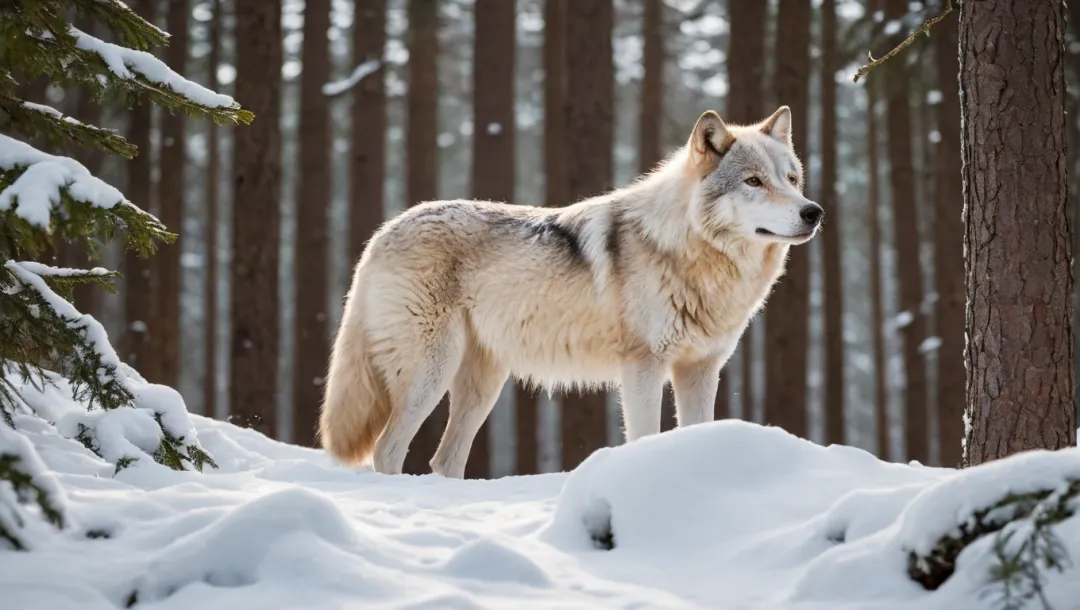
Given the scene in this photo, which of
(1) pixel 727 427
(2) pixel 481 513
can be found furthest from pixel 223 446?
(1) pixel 727 427

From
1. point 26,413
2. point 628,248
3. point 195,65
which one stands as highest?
point 195,65

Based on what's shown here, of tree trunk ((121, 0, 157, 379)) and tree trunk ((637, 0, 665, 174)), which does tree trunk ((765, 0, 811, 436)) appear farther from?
tree trunk ((121, 0, 157, 379))

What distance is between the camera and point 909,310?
37.2 feet

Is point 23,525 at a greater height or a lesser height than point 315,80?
lesser

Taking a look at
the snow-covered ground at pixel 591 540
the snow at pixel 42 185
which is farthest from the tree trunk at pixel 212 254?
the snow-covered ground at pixel 591 540

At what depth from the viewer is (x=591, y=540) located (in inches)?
125

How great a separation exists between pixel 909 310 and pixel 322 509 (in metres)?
9.80

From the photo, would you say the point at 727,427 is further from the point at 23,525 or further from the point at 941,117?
the point at 941,117

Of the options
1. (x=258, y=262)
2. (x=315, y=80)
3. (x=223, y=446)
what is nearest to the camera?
(x=223, y=446)

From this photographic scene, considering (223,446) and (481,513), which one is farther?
(223,446)

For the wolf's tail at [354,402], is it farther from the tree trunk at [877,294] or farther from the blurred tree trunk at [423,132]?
the tree trunk at [877,294]

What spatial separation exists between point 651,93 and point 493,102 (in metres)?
3.61

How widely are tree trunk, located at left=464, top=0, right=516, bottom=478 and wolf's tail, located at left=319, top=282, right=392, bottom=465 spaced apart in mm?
3542

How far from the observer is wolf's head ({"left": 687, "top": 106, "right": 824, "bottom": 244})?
523cm
